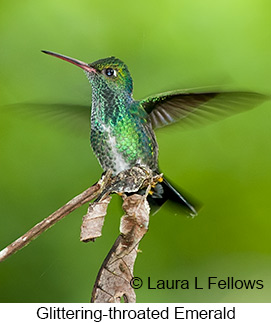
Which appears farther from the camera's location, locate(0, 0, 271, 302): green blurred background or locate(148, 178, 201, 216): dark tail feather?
locate(0, 0, 271, 302): green blurred background

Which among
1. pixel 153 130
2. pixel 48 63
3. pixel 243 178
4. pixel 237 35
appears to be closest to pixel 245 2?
pixel 237 35

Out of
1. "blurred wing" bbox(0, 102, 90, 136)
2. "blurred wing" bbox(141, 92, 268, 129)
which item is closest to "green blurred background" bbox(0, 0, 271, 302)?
"blurred wing" bbox(0, 102, 90, 136)

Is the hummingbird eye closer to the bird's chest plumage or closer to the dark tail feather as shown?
the bird's chest plumage

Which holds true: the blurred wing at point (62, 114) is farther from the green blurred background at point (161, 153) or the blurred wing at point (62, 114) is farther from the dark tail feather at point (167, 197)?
the green blurred background at point (161, 153)

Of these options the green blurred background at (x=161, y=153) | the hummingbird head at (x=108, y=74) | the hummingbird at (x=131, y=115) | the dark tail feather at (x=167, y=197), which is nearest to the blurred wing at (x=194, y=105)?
the hummingbird at (x=131, y=115)

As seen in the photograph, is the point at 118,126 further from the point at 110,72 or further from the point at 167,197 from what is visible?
the point at 167,197
